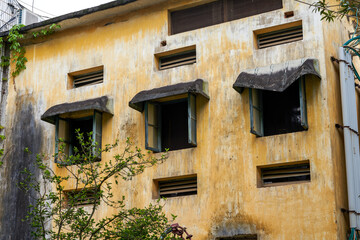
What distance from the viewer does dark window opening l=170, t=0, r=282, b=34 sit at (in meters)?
15.2

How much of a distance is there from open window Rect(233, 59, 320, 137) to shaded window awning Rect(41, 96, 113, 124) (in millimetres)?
3576

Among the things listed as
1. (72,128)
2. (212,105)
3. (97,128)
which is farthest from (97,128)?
(212,105)

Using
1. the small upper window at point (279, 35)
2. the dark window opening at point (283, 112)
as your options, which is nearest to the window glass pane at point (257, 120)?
the dark window opening at point (283, 112)

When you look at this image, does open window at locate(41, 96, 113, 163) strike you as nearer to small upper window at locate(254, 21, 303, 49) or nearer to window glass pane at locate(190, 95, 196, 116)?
window glass pane at locate(190, 95, 196, 116)

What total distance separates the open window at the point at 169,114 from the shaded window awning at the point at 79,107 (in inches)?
37.4

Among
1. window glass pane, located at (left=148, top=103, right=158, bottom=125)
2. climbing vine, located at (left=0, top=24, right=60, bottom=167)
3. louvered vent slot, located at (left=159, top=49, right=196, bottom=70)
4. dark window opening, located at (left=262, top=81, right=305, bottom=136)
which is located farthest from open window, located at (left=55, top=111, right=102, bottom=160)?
dark window opening, located at (left=262, top=81, right=305, bottom=136)

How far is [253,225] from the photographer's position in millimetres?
13719

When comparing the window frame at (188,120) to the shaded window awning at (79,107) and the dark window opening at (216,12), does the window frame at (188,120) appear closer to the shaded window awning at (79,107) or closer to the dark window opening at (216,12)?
the shaded window awning at (79,107)

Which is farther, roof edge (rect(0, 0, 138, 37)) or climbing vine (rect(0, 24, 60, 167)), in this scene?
A: climbing vine (rect(0, 24, 60, 167))

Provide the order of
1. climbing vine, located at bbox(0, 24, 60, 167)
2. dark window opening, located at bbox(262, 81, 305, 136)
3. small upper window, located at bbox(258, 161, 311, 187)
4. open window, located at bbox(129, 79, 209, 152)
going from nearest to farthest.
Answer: small upper window, located at bbox(258, 161, 311, 187), dark window opening, located at bbox(262, 81, 305, 136), open window, located at bbox(129, 79, 209, 152), climbing vine, located at bbox(0, 24, 60, 167)

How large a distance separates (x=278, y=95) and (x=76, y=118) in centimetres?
539

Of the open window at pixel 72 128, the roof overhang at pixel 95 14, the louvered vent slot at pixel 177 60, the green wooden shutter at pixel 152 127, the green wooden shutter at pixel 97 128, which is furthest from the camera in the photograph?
the roof overhang at pixel 95 14

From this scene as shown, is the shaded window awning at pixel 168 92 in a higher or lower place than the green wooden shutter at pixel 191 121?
higher

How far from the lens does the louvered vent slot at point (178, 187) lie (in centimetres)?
1496
